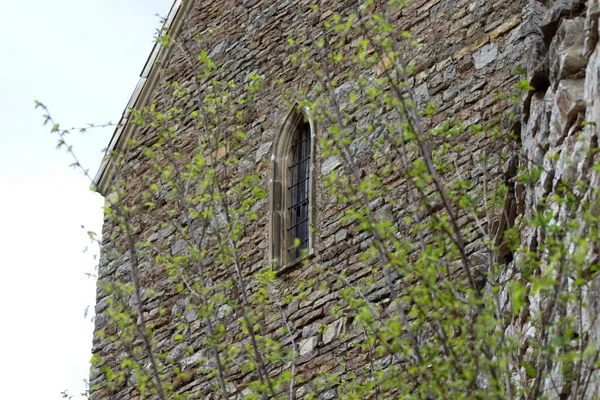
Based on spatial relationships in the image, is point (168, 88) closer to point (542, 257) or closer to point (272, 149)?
point (272, 149)

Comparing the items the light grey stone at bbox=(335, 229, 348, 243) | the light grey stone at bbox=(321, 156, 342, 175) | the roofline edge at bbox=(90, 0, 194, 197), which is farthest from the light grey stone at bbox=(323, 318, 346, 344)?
the roofline edge at bbox=(90, 0, 194, 197)

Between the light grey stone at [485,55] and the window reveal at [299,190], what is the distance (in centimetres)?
172

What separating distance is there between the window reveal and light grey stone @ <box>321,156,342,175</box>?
237mm

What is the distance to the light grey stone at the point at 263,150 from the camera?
Answer: 1048 centimetres

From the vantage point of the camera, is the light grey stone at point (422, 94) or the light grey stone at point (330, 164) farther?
the light grey stone at point (330, 164)

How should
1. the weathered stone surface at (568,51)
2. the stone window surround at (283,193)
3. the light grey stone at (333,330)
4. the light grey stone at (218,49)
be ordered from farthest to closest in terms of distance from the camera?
the light grey stone at (218,49) → the stone window surround at (283,193) → the light grey stone at (333,330) → the weathered stone surface at (568,51)

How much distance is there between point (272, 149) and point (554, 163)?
12.8 ft

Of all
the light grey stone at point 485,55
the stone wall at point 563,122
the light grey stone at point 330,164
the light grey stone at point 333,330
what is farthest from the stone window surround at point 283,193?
the stone wall at point 563,122

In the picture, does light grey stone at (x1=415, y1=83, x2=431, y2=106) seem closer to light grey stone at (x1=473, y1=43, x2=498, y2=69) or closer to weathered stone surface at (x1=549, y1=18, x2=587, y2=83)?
light grey stone at (x1=473, y1=43, x2=498, y2=69)

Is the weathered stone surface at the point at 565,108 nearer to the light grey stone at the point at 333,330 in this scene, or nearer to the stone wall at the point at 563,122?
the stone wall at the point at 563,122

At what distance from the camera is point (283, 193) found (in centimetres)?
1027

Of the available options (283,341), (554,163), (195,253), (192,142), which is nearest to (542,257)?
(554,163)

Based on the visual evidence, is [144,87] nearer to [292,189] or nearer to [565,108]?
[292,189]

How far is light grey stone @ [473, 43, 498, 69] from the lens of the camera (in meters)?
9.09
